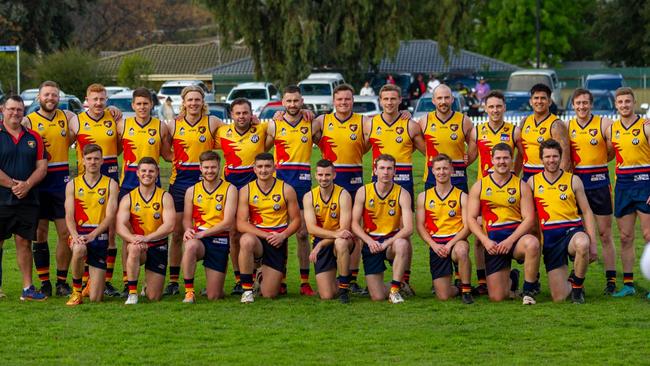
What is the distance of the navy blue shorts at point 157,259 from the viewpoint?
10.9 meters

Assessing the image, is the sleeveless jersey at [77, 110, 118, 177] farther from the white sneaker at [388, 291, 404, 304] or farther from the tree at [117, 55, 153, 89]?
the tree at [117, 55, 153, 89]

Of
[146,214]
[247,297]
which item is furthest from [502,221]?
[146,214]

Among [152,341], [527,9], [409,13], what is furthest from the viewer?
[527,9]

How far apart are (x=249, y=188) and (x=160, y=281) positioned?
1.14 meters

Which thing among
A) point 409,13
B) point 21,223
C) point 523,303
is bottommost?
point 523,303

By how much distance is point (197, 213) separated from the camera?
11.0m

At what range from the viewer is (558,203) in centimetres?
1069

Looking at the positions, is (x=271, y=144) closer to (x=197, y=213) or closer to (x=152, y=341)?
(x=197, y=213)

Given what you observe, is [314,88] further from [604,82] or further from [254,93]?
[604,82]

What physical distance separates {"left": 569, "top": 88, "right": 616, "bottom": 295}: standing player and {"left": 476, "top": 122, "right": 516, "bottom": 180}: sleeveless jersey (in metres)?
0.55

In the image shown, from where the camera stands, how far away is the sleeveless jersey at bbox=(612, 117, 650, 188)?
36.4 ft

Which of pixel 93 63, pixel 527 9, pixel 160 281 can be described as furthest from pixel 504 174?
pixel 527 9

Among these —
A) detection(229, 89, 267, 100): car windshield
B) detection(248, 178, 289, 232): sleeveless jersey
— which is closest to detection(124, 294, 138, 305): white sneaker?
detection(248, 178, 289, 232): sleeveless jersey

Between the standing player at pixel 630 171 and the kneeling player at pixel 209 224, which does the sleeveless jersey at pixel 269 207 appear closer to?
the kneeling player at pixel 209 224
